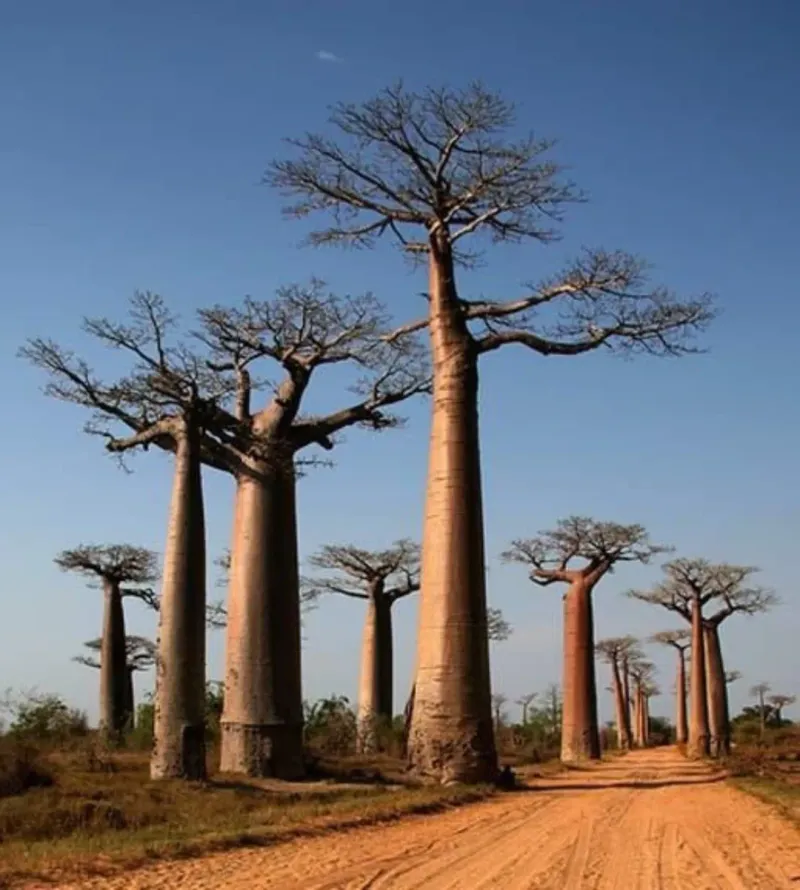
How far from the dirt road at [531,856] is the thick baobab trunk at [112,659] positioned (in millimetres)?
18725

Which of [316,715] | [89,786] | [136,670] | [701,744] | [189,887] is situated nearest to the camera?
[189,887]

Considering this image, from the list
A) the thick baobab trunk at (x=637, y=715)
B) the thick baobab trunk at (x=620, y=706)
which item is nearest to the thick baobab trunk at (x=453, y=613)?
the thick baobab trunk at (x=620, y=706)

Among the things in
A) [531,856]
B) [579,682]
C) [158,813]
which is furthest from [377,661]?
[531,856]

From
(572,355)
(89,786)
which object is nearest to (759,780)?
(572,355)

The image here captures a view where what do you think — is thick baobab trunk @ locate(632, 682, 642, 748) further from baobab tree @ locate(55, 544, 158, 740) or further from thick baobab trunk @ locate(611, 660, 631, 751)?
baobab tree @ locate(55, 544, 158, 740)

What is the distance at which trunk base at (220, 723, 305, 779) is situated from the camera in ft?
46.9

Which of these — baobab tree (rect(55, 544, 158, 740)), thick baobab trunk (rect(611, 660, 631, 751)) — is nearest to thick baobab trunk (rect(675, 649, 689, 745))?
thick baobab trunk (rect(611, 660, 631, 751))

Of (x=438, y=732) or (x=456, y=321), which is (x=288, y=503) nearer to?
(x=456, y=321)

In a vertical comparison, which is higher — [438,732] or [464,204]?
[464,204]

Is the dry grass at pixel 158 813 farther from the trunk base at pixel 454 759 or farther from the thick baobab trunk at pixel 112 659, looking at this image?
the thick baobab trunk at pixel 112 659

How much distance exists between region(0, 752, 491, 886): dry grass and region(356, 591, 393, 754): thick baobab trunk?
13339 millimetres

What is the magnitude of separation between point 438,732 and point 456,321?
477cm

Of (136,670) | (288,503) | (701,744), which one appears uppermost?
(288,503)

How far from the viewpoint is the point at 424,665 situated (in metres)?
12.4
